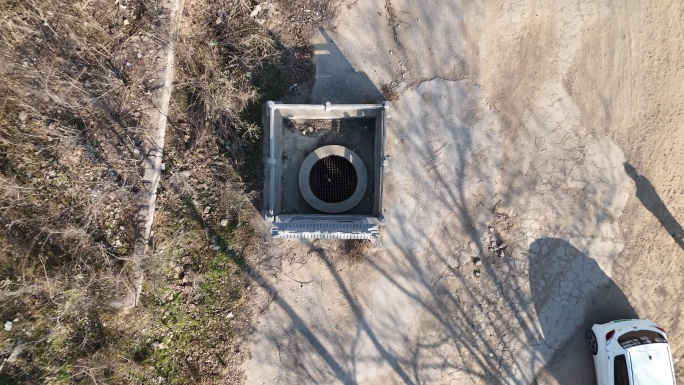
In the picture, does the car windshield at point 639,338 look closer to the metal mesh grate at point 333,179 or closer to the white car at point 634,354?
the white car at point 634,354

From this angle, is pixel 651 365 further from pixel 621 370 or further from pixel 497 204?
pixel 497 204

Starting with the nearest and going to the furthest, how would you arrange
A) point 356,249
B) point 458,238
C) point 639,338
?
point 639,338
point 356,249
point 458,238

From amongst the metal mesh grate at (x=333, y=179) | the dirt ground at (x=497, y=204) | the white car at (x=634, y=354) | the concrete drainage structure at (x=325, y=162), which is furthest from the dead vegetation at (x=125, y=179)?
the white car at (x=634, y=354)

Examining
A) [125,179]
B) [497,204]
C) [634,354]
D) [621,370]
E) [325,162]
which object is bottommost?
[621,370]

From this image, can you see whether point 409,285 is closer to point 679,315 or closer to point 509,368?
point 509,368

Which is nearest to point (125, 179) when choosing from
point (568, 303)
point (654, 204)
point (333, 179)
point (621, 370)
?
point (333, 179)

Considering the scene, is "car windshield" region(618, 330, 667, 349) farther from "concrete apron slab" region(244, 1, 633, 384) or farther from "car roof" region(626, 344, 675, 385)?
"concrete apron slab" region(244, 1, 633, 384)

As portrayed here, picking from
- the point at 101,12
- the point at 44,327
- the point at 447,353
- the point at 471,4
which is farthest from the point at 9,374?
the point at 471,4
